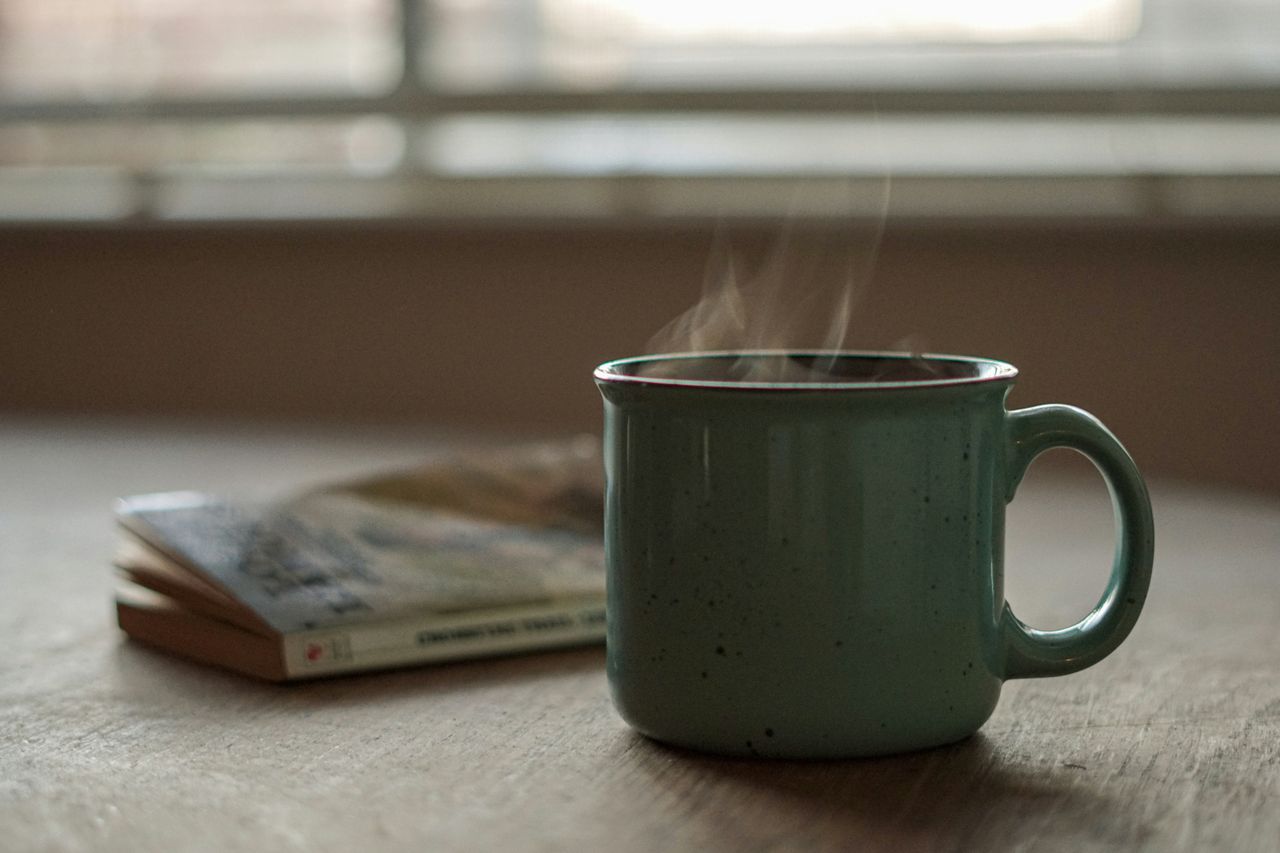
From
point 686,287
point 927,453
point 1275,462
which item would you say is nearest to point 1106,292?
point 1275,462

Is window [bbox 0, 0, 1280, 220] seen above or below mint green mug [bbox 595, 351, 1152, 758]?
above

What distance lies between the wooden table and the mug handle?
1.1 inches

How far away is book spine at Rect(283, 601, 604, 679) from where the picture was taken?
60 cm

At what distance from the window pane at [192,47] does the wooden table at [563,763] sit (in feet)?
5.77

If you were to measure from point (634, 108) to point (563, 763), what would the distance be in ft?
5.90

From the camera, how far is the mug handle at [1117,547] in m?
0.50

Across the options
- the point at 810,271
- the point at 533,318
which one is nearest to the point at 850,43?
the point at 810,271

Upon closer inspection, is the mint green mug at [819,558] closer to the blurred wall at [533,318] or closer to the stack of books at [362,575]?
the stack of books at [362,575]

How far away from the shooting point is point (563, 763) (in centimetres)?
49

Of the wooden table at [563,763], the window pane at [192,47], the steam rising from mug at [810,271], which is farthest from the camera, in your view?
the window pane at [192,47]

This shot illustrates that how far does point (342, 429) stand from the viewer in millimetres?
1434

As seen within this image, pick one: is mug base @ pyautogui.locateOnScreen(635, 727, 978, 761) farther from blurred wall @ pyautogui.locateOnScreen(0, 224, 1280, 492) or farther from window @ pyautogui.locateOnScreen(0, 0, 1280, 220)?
window @ pyautogui.locateOnScreen(0, 0, 1280, 220)

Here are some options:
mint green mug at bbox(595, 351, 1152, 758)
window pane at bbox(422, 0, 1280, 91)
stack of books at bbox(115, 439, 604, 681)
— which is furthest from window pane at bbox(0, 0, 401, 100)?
mint green mug at bbox(595, 351, 1152, 758)

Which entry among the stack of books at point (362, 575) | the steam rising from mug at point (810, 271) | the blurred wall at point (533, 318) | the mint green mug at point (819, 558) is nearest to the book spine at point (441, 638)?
the stack of books at point (362, 575)
